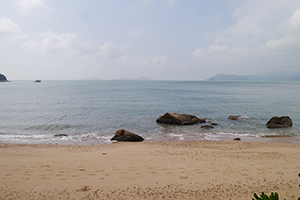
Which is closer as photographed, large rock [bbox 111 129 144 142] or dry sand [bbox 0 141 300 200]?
dry sand [bbox 0 141 300 200]

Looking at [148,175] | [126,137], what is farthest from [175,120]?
[148,175]

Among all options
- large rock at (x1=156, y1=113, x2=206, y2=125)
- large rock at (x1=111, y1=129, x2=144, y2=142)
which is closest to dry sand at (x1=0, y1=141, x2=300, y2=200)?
large rock at (x1=111, y1=129, x2=144, y2=142)

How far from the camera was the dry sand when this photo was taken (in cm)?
687

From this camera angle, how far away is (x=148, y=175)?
27.7 feet

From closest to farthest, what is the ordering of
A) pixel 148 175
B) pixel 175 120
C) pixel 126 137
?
pixel 148 175, pixel 126 137, pixel 175 120

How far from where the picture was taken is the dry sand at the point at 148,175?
687 centimetres

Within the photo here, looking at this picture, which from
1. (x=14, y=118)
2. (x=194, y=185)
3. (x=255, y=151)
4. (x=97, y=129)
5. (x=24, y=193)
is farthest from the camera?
(x=14, y=118)

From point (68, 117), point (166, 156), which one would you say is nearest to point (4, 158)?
point (166, 156)

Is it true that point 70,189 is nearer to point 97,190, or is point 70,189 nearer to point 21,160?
point 97,190

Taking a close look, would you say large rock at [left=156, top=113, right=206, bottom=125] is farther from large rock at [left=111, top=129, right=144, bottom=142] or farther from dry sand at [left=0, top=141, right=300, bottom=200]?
dry sand at [left=0, top=141, right=300, bottom=200]

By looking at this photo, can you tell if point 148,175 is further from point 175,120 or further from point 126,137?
point 175,120

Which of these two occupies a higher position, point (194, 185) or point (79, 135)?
point (194, 185)

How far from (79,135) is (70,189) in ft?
42.1

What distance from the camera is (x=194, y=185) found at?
7.45m
